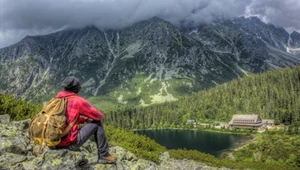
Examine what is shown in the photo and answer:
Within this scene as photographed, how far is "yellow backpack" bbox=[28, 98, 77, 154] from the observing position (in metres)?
8.75

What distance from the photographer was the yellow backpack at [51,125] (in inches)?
344

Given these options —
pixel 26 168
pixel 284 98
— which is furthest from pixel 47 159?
pixel 284 98

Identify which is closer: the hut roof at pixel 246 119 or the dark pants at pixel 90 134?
the dark pants at pixel 90 134

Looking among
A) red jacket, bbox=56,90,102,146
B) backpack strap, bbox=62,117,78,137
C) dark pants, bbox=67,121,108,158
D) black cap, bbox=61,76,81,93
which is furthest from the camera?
dark pants, bbox=67,121,108,158

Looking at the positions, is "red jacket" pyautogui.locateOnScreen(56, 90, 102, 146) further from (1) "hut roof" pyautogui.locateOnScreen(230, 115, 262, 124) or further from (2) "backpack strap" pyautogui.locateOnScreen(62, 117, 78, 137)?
(1) "hut roof" pyautogui.locateOnScreen(230, 115, 262, 124)

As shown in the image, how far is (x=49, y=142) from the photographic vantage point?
9008 mm

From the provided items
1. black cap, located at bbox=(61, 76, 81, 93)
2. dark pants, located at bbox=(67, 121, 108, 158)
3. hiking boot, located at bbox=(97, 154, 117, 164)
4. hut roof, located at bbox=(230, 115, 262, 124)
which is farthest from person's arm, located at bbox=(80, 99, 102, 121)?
hut roof, located at bbox=(230, 115, 262, 124)

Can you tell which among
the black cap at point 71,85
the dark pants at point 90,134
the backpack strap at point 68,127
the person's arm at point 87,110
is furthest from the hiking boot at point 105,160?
the black cap at point 71,85

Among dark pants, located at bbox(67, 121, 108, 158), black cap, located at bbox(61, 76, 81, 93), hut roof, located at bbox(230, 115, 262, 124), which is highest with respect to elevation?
black cap, located at bbox(61, 76, 81, 93)

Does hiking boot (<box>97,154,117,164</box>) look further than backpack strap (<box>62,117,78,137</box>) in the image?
Yes

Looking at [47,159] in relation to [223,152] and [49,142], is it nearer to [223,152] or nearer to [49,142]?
[49,142]

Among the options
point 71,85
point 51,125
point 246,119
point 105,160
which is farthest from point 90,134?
point 246,119

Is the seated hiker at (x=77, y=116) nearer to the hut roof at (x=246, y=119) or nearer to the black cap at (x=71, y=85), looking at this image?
the black cap at (x=71, y=85)

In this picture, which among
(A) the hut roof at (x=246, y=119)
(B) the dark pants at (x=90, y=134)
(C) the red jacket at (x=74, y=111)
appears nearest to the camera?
(C) the red jacket at (x=74, y=111)
